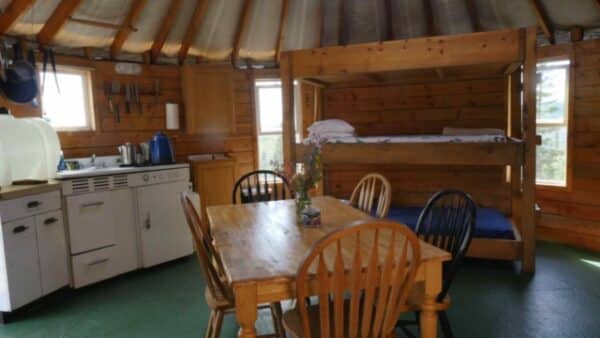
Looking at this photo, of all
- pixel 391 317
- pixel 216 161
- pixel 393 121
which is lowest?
pixel 391 317

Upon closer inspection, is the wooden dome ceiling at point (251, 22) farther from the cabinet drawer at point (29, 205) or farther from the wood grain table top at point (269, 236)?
the wood grain table top at point (269, 236)

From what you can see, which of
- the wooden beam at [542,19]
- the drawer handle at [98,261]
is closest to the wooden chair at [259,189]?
the drawer handle at [98,261]

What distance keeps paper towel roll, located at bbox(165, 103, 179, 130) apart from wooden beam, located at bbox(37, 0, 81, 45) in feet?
4.37

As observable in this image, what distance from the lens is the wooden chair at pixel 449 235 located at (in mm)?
1880

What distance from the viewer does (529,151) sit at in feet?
10.5

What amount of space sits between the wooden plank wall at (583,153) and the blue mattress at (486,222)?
773 millimetres

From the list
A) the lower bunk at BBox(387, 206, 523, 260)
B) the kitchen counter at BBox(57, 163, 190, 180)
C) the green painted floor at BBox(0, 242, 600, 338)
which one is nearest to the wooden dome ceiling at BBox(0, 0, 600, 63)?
the kitchen counter at BBox(57, 163, 190, 180)

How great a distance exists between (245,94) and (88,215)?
243 centimetres

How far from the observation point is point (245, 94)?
200 inches

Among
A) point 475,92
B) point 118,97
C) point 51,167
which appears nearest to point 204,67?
point 118,97

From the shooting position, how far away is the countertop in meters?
2.72

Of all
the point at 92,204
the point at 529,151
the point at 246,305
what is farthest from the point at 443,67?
the point at 92,204

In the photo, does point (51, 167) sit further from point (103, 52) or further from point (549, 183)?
point (549, 183)

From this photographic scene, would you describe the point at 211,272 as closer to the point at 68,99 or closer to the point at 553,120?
the point at 68,99
